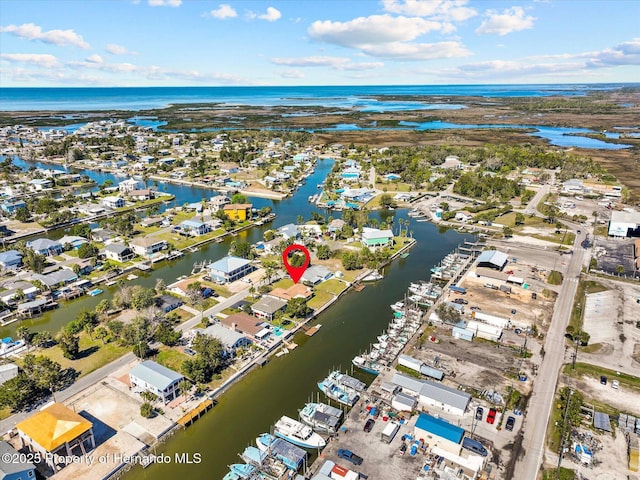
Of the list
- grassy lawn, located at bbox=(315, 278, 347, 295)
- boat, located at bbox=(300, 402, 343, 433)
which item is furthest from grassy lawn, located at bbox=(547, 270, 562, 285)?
boat, located at bbox=(300, 402, 343, 433)

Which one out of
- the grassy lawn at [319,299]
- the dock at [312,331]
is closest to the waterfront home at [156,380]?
the dock at [312,331]

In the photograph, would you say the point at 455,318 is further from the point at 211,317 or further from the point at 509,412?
the point at 211,317

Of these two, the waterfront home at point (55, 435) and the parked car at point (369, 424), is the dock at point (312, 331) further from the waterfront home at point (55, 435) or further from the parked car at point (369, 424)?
the waterfront home at point (55, 435)

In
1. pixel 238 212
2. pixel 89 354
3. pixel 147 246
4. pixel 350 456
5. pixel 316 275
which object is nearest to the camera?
pixel 350 456

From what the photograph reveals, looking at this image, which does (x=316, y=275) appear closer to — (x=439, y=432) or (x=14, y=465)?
(x=439, y=432)

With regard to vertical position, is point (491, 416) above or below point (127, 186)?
below

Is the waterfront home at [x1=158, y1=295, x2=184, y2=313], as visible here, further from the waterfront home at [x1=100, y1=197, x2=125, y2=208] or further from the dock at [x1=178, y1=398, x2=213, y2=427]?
the waterfront home at [x1=100, y1=197, x2=125, y2=208]

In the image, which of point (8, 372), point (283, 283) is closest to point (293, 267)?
point (283, 283)
